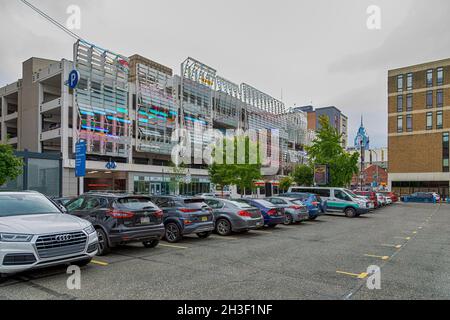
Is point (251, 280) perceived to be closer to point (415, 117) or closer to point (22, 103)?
point (22, 103)

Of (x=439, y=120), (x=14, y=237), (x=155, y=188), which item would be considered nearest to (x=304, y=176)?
(x=155, y=188)

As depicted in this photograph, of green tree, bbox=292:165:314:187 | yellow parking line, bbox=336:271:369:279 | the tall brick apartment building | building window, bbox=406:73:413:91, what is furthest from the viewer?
building window, bbox=406:73:413:91

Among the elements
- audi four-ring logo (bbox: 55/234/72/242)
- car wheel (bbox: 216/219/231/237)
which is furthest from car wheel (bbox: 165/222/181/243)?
audi four-ring logo (bbox: 55/234/72/242)

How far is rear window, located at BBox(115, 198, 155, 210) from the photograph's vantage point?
873cm

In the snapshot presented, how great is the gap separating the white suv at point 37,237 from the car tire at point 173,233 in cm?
392

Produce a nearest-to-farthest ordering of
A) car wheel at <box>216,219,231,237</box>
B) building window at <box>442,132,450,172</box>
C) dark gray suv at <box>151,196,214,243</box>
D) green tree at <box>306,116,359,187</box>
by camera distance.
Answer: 1. dark gray suv at <box>151,196,214,243</box>
2. car wheel at <box>216,219,231,237</box>
3. green tree at <box>306,116,359,187</box>
4. building window at <box>442,132,450,172</box>

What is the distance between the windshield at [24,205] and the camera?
676 cm

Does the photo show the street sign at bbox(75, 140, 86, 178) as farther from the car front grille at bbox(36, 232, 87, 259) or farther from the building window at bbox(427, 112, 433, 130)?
the building window at bbox(427, 112, 433, 130)

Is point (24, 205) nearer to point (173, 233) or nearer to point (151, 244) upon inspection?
point (151, 244)

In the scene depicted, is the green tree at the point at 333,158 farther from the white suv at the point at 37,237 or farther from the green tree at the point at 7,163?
the white suv at the point at 37,237

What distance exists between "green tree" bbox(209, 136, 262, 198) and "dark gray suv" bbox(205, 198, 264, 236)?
18.0m

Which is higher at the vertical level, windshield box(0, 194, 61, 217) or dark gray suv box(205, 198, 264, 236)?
windshield box(0, 194, 61, 217)

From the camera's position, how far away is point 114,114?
36.8 metres
